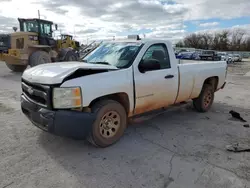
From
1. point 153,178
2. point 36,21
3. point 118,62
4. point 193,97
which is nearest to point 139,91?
point 118,62

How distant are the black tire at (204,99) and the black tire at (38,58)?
9447 mm

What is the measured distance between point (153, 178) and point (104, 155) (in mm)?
938

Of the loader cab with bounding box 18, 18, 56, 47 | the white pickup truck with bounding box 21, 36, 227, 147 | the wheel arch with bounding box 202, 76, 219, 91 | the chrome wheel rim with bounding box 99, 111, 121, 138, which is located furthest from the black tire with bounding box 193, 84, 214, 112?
the loader cab with bounding box 18, 18, 56, 47

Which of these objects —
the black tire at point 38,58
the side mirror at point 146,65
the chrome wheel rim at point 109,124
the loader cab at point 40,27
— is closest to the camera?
the chrome wheel rim at point 109,124

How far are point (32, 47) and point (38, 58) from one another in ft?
3.41

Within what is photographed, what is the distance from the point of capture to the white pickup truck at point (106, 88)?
312 cm

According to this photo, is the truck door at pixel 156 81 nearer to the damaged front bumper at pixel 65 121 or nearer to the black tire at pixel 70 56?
the damaged front bumper at pixel 65 121

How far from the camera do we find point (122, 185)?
2.68m

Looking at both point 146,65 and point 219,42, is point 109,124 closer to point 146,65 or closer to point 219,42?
point 146,65

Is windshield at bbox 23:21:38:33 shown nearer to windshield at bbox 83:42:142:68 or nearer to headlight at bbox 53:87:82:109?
windshield at bbox 83:42:142:68

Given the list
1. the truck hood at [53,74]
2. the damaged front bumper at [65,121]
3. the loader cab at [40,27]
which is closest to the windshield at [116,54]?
the truck hood at [53,74]

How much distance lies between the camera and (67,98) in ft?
10.1

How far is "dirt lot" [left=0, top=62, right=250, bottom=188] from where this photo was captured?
276 centimetres

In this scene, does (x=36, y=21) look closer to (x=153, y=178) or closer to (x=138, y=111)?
(x=138, y=111)
